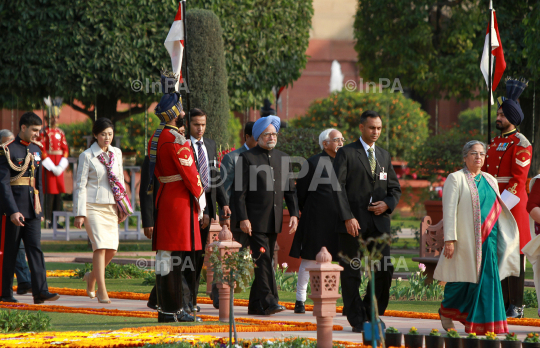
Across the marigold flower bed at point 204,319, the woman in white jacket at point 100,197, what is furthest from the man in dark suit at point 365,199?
the woman in white jacket at point 100,197

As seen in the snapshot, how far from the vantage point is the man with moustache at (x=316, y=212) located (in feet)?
29.2

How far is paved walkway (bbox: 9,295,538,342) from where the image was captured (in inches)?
279

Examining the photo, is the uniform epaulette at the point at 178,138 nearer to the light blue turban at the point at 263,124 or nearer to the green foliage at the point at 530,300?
the light blue turban at the point at 263,124

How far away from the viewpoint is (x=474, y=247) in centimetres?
733

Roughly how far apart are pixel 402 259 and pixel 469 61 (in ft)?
28.2

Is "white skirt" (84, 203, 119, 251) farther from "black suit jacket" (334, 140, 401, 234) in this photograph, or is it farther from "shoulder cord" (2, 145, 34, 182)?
"black suit jacket" (334, 140, 401, 234)

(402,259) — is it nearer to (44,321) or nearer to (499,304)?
(499,304)

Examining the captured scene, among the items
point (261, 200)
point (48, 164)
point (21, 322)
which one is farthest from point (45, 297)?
point (48, 164)

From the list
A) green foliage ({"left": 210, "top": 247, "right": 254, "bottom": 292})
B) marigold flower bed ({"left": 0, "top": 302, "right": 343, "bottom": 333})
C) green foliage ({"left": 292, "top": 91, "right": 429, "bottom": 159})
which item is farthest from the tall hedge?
green foliage ({"left": 292, "top": 91, "right": 429, "bottom": 159})

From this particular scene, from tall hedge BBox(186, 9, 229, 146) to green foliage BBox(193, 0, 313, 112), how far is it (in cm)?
251

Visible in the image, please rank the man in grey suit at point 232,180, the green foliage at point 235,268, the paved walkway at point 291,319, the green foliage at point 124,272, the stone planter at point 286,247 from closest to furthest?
the green foliage at point 235,268 → the paved walkway at point 291,319 → the man in grey suit at point 232,180 → the green foliage at point 124,272 → the stone planter at point 286,247

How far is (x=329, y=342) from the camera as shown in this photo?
6.27m

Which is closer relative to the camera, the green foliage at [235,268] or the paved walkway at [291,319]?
the green foliage at [235,268]

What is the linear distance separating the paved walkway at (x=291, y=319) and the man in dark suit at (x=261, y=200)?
0.37 m
